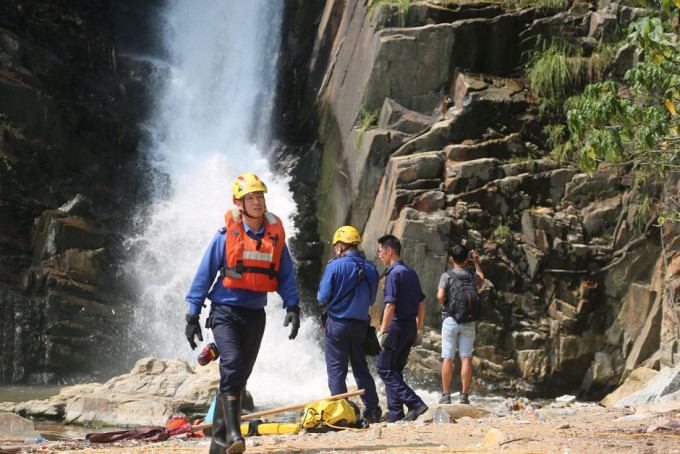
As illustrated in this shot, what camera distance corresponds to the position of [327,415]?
6.39 m

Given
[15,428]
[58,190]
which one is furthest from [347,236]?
[58,190]

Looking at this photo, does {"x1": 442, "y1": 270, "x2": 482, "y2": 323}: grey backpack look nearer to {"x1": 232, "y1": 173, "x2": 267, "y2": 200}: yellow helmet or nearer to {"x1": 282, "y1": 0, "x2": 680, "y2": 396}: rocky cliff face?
{"x1": 232, "y1": 173, "x2": 267, "y2": 200}: yellow helmet

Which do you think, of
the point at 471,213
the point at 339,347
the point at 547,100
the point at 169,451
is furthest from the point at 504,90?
the point at 169,451

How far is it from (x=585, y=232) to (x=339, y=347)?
24.8 ft

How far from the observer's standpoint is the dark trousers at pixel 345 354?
712cm

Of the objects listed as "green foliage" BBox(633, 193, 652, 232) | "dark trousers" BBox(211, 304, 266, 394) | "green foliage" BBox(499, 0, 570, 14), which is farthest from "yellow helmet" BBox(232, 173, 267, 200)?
"green foliage" BBox(499, 0, 570, 14)

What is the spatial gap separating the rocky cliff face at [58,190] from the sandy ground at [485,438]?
28.8 feet

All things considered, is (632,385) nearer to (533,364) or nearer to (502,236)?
(533,364)

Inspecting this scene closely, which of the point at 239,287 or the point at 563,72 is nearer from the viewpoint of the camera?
the point at 239,287

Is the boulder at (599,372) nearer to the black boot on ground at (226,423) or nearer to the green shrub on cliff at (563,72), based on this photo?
the green shrub on cliff at (563,72)

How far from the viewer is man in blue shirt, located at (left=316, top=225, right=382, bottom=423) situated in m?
7.23

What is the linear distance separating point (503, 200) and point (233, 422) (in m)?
9.42

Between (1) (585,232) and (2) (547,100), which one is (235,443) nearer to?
(1) (585,232)

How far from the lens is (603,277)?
13.1 meters
